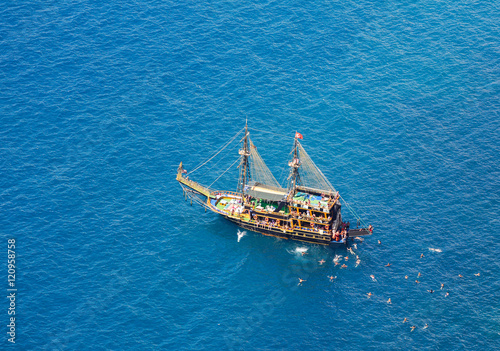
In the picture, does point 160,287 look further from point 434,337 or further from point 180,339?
point 434,337

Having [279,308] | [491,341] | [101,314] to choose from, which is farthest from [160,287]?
[491,341]

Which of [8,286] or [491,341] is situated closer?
[491,341]

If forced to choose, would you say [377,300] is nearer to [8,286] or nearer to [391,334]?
[391,334]

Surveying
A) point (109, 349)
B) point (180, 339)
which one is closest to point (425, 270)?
point (180, 339)

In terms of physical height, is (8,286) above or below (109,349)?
above

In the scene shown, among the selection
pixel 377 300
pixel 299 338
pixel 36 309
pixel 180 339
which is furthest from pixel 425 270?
pixel 36 309

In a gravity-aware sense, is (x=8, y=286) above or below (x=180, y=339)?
above

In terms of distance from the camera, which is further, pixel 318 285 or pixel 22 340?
pixel 318 285
